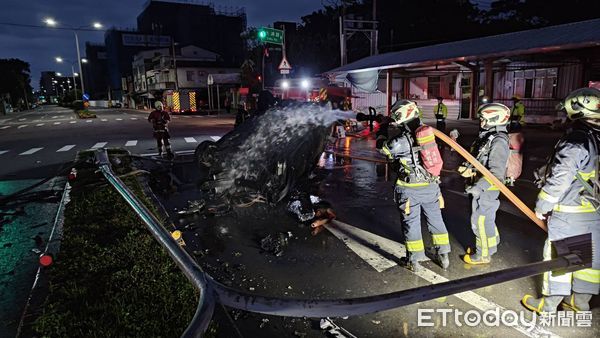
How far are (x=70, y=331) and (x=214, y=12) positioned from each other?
83961 mm

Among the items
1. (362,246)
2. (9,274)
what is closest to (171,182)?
(9,274)

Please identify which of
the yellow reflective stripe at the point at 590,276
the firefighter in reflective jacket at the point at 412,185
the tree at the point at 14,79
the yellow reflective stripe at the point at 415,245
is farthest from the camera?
the tree at the point at 14,79

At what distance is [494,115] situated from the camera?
3938 mm

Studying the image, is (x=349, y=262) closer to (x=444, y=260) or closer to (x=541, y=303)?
(x=444, y=260)

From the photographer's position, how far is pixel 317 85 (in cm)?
2127

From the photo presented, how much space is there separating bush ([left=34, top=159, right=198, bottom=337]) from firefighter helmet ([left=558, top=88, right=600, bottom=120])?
3.68m

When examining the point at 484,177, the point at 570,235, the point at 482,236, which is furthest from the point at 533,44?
the point at 570,235

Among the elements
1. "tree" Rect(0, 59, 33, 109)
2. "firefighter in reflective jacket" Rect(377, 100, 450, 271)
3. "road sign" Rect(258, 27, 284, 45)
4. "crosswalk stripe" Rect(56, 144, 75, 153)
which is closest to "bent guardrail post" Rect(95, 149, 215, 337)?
"firefighter in reflective jacket" Rect(377, 100, 450, 271)

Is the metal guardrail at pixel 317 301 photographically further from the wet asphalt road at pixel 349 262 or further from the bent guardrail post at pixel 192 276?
the wet asphalt road at pixel 349 262

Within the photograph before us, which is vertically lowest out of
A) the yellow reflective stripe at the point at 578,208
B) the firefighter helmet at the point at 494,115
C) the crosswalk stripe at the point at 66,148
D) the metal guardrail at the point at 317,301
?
the crosswalk stripe at the point at 66,148

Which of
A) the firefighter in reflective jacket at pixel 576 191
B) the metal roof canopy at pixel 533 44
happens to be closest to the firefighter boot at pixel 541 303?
the firefighter in reflective jacket at pixel 576 191

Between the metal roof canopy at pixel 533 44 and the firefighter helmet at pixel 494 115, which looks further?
the metal roof canopy at pixel 533 44

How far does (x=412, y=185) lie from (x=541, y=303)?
161 centimetres

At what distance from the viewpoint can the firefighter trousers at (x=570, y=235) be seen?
3125 millimetres
